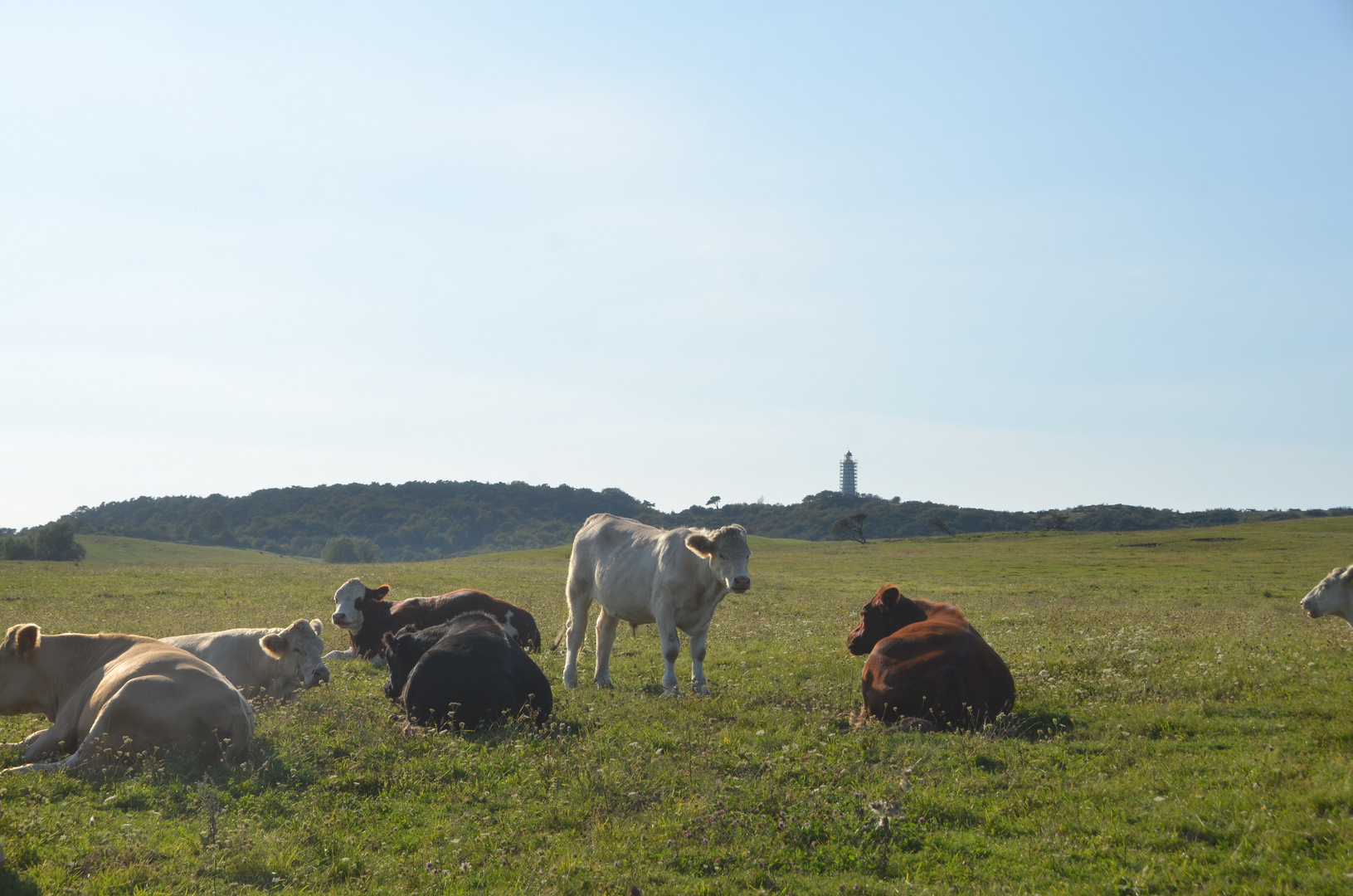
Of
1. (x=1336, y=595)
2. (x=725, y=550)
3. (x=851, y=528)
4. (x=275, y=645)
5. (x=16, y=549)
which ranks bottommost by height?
(x=16, y=549)

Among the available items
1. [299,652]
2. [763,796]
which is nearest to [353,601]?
[299,652]

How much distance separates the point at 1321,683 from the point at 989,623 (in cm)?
1016

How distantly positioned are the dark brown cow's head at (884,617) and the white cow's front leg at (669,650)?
2.45 m

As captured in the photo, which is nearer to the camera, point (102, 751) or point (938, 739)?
point (102, 751)

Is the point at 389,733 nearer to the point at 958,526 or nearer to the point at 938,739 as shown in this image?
the point at 938,739

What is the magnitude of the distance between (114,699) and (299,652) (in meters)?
4.22

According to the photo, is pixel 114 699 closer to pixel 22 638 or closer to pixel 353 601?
pixel 22 638

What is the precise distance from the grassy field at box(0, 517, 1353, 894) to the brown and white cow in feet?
5.93

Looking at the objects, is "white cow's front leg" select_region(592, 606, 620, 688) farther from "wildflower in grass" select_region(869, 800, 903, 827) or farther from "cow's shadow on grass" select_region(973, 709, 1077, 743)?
"wildflower in grass" select_region(869, 800, 903, 827)

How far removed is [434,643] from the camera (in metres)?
11.1

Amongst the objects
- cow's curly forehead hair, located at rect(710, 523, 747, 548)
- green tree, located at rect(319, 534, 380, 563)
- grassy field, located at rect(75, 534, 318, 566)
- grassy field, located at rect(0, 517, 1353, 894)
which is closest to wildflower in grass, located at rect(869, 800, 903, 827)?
grassy field, located at rect(0, 517, 1353, 894)

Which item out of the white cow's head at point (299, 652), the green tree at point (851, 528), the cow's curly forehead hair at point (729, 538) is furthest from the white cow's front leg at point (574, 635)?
the green tree at point (851, 528)

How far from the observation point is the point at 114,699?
7977 mm

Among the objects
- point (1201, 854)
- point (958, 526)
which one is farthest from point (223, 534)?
point (1201, 854)
